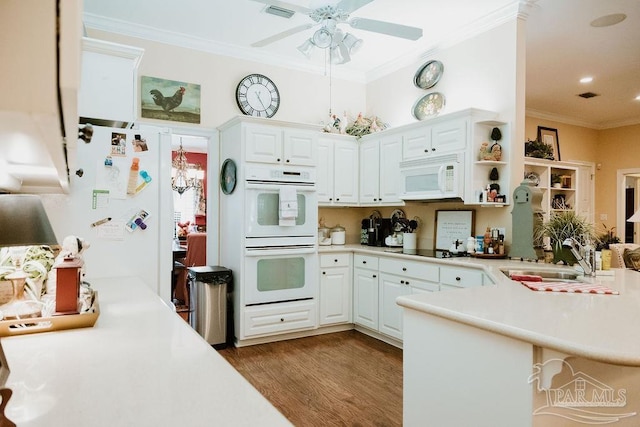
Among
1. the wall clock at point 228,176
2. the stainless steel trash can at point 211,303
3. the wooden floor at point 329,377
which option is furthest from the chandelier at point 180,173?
the wooden floor at point 329,377

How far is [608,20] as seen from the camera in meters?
3.59

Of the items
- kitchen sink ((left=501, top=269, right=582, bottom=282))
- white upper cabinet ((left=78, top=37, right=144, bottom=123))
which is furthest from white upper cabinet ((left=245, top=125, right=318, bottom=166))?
kitchen sink ((left=501, top=269, right=582, bottom=282))

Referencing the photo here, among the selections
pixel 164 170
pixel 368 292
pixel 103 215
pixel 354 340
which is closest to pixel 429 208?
pixel 368 292

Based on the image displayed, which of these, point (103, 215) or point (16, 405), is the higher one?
point (103, 215)

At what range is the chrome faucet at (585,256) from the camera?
2344mm

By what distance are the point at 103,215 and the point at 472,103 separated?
3174 millimetres

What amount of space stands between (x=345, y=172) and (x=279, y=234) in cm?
120

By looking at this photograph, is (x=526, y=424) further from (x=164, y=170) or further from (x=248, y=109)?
(x=248, y=109)

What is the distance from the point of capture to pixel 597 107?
638 cm

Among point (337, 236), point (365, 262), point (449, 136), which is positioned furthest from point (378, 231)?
point (449, 136)

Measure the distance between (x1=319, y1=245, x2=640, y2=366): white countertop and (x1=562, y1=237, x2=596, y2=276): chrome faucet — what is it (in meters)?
0.12

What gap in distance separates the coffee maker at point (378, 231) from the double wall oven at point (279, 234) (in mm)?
841

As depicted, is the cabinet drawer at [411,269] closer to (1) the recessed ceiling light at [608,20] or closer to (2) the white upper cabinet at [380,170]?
(2) the white upper cabinet at [380,170]

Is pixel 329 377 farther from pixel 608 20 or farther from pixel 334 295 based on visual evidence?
pixel 608 20
